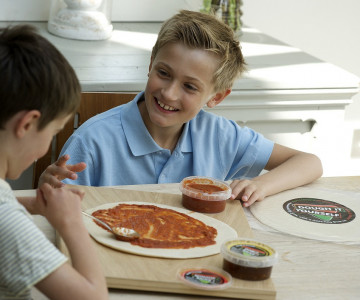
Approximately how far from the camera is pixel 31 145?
0.94 meters

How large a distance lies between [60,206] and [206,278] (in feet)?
0.86

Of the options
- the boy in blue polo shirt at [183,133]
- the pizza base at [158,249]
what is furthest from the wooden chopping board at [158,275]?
the boy in blue polo shirt at [183,133]

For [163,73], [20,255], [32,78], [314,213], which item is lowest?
[314,213]

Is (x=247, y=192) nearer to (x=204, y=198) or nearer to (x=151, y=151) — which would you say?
(x=204, y=198)

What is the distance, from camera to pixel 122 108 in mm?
1750

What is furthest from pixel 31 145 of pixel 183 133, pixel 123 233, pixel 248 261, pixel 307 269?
pixel 183 133

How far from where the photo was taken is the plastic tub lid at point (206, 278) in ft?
3.34

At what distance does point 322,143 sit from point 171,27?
3.42 ft

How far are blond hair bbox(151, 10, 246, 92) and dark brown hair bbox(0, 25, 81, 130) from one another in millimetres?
698

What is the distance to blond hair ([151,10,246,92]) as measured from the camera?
163 cm

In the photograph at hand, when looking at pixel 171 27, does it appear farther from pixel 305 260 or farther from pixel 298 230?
pixel 305 260

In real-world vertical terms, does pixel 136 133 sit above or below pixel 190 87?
below

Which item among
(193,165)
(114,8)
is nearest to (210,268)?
(193,165)

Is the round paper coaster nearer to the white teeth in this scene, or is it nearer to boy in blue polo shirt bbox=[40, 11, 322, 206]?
boy in blue polo shirt bbox=[40, 11, 322, 206]
